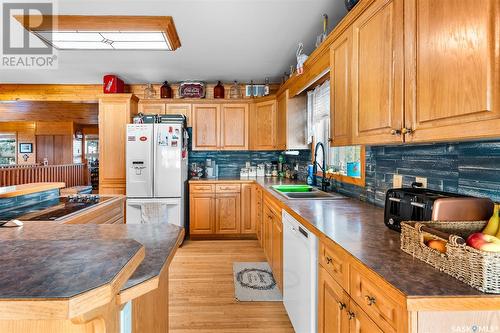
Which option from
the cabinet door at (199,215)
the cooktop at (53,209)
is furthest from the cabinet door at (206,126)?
the cooktop at (53,209)

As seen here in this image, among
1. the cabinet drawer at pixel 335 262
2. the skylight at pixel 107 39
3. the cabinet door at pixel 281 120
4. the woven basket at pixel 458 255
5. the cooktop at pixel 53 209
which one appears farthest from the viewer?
the cabinet door at pixel 281 120

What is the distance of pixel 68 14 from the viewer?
2.57 meters

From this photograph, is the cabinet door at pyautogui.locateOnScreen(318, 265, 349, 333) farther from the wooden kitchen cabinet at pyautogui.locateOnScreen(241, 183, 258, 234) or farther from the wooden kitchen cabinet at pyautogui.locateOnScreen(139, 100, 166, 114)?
the wooden kitchen cabinet at pyautogui.locateOnScreen(139, 100, 166, 114)

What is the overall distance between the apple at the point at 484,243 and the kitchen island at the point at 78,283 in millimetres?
969

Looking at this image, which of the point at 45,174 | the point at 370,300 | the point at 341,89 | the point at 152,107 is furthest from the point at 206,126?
the point at 45,174

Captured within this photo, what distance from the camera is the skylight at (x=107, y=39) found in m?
2.73

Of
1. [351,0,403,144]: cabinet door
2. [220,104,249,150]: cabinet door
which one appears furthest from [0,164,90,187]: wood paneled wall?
[351,0,403,144]: cabinet door

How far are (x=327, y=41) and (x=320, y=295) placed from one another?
71.5 inches

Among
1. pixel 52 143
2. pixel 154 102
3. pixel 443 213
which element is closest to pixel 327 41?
pixel 443 213

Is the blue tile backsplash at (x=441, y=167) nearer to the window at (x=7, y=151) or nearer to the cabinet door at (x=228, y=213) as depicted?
the cabinet door at (x=228, y=213)

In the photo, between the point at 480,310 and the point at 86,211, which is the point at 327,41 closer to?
the point at 480,310

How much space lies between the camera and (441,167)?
5.09 feet

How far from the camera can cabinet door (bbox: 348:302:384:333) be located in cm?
102
